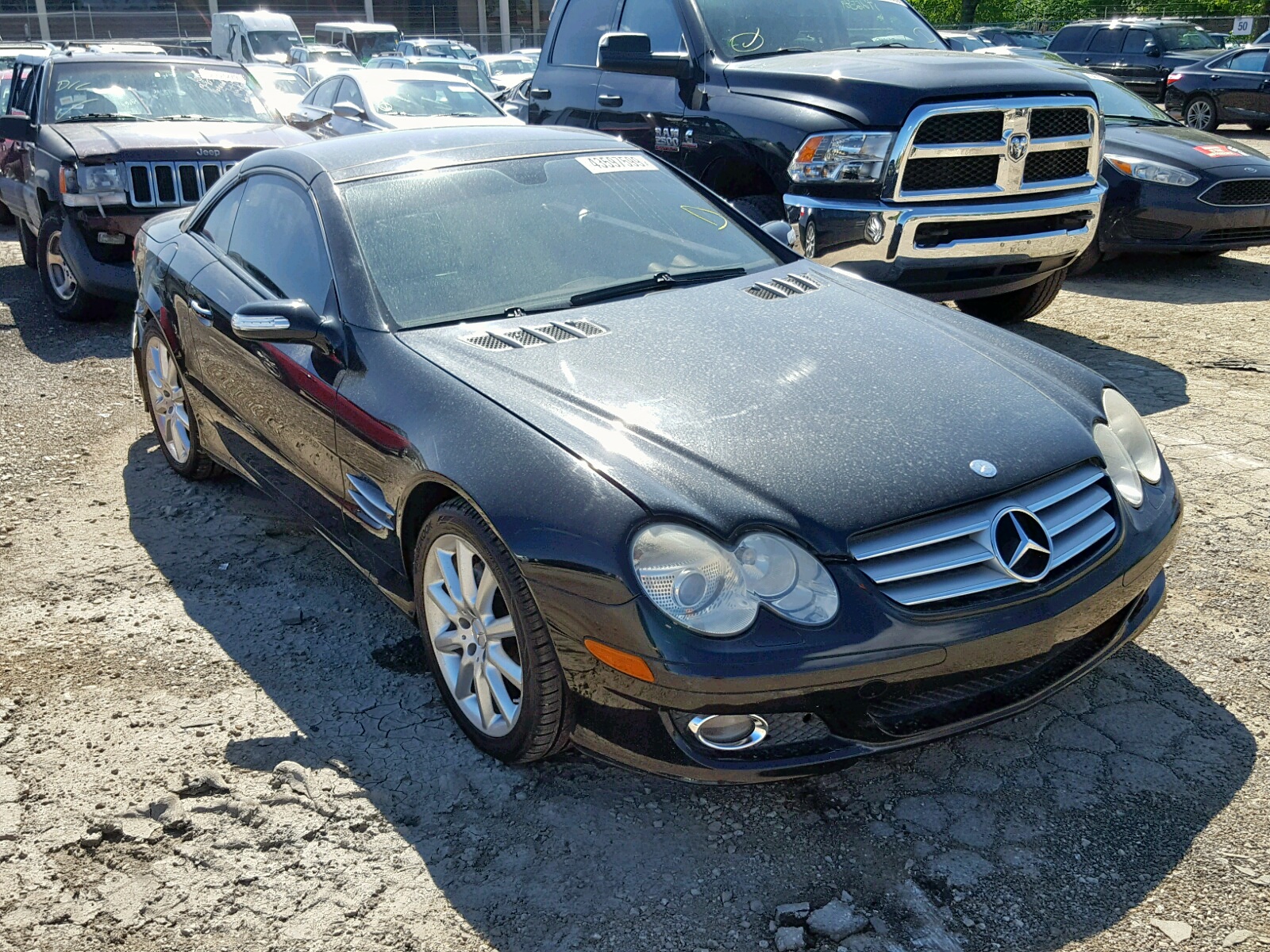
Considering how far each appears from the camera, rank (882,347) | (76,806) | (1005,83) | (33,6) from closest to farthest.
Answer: (76,806)
(882,347)
(1005,83)
(33,6)

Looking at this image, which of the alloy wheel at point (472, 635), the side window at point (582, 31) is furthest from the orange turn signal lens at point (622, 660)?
the side window at point (582, 31)

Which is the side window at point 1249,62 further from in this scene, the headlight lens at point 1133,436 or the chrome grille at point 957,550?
the chrome grille at point 957,550

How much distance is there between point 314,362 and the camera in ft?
11.8

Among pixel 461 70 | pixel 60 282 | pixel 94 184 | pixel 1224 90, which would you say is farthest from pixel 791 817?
pixel 461 70

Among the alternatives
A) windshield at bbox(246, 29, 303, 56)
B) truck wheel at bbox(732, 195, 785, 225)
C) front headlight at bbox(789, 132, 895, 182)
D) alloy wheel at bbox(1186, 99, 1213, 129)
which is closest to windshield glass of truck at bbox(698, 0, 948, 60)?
truck wheel at bbox(732, 195, 785, 225)

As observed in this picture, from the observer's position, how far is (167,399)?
508 centimetres

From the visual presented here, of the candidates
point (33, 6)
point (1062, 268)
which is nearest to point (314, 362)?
point (1062, 268)

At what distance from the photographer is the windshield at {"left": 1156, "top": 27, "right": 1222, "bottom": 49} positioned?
2073 cm

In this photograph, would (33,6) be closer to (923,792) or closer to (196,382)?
(196,382)

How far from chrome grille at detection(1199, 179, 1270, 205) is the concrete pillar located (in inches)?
1827

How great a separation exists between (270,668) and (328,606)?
0.44m

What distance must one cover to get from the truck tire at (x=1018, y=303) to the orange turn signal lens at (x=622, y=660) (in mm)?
4959

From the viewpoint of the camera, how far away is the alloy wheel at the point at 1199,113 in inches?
722

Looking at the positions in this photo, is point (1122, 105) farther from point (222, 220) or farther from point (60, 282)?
point (60, 282)
